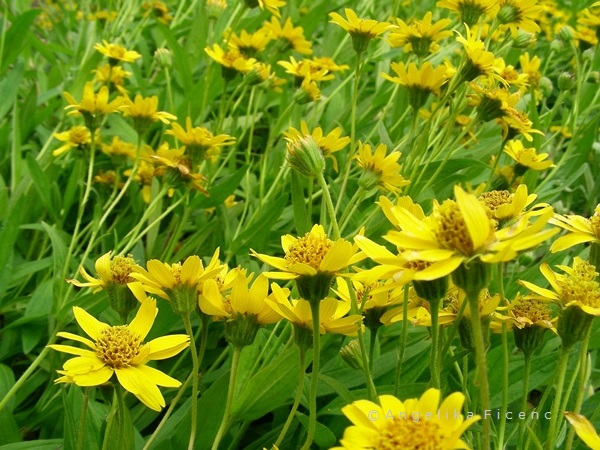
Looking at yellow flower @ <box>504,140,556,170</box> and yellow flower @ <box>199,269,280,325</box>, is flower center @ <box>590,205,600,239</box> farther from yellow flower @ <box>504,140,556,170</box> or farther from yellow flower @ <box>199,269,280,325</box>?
yellow flower @ <box>504,140,556,170</box>

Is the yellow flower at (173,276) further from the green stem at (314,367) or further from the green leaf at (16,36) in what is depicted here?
the green leaf at (16,36)

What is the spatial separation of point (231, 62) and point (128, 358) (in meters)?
0.87

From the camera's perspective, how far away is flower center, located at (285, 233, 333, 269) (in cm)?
64

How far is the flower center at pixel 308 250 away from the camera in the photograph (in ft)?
2.09

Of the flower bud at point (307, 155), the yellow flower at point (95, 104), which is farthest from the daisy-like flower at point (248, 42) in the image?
the flower bud at point (307, 155)

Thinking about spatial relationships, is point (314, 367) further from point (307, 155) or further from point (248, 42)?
point (248, 42)

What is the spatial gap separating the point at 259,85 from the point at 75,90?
0.53 meters

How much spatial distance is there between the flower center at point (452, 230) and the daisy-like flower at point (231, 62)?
3.04 ft

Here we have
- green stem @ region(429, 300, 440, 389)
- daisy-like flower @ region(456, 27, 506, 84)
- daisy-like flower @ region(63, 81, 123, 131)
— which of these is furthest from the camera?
daisy-like flower @ region(63, 81, 123, 131)

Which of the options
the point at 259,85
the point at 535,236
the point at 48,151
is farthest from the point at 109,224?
the point at 535,236

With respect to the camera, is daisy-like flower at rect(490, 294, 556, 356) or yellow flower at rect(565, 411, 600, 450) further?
daisy-like flower at rect(490, 294, 556, 356)

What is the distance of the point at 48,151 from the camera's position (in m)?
1.65

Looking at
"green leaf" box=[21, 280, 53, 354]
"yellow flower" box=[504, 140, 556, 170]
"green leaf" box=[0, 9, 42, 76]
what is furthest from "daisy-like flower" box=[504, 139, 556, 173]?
"green leaf" box=[0, 9, 42, 76]

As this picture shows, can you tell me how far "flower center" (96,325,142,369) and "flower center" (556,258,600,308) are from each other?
421 millimetres
